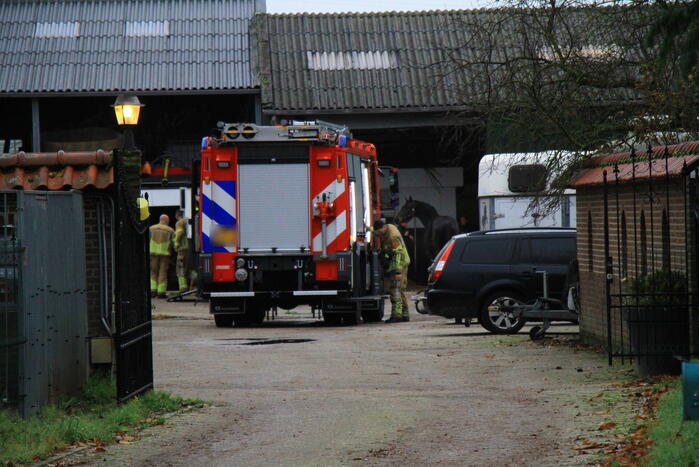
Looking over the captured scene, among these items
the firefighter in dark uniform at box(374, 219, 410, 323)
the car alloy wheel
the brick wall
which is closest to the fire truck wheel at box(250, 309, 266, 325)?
the firefighter in dark uniform at box(374, 219, 410, 323)

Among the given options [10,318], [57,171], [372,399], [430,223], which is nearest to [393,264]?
[430,223]

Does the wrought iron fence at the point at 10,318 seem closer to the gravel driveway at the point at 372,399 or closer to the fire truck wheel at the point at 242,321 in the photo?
the gravel driveway at the point at 372,399

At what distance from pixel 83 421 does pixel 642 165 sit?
6.98 m

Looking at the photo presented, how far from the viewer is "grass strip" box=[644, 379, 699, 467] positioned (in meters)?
8.33

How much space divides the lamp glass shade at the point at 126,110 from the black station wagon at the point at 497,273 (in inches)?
210

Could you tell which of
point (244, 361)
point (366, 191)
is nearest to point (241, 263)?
point (366, 191)

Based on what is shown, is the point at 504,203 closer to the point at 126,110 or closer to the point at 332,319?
the point at 332,319

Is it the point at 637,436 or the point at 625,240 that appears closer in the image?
the point at 637,436

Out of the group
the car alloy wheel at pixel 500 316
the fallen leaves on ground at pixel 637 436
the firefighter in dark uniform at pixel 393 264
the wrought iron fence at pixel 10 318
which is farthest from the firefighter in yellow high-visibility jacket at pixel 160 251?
the wrought iron fence at pixel 10 318

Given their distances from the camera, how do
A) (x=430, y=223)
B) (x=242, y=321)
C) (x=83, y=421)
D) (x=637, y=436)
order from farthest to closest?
(x=430, y=223), (x=242, y=321), (x=83, y=421), (x=637, y=436)

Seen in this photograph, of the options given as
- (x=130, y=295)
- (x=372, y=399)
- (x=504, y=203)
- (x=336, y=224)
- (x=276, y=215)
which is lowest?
(x=372, y=399)

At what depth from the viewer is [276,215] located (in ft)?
75.3

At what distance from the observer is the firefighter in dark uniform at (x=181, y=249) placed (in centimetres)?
3234

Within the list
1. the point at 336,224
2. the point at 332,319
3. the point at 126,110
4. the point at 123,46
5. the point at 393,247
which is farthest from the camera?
the point at 123,46
